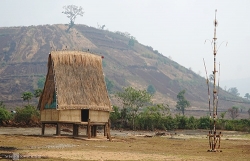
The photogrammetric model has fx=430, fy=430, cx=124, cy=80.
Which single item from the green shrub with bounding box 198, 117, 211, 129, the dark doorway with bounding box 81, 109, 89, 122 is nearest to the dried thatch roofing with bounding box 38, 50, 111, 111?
the dark doorway with bounding box 81, 109, 89, 122

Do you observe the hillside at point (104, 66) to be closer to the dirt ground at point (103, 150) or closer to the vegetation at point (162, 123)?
the vegetation at point (162, 123)

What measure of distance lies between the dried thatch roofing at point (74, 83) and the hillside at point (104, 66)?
85.3 metres

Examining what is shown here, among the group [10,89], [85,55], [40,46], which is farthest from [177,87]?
[85,55]

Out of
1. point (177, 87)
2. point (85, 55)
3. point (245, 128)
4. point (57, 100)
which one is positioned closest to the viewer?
point (57, 100)

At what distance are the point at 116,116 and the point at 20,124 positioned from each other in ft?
44.2

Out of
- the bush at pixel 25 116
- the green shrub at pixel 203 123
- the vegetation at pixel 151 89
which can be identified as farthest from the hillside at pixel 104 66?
the bush at pixel 25 116

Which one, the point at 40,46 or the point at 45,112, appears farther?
the point at 40,46

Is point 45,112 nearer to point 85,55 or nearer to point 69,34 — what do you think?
point 85,55

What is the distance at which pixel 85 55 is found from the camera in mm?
35344

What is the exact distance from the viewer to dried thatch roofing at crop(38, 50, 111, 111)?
32375 mm

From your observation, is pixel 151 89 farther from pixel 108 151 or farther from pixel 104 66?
pixel 108 151

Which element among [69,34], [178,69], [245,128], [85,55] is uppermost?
[69,34]

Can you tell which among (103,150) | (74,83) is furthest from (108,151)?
(74,83)

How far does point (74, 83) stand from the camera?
33.2 meters
